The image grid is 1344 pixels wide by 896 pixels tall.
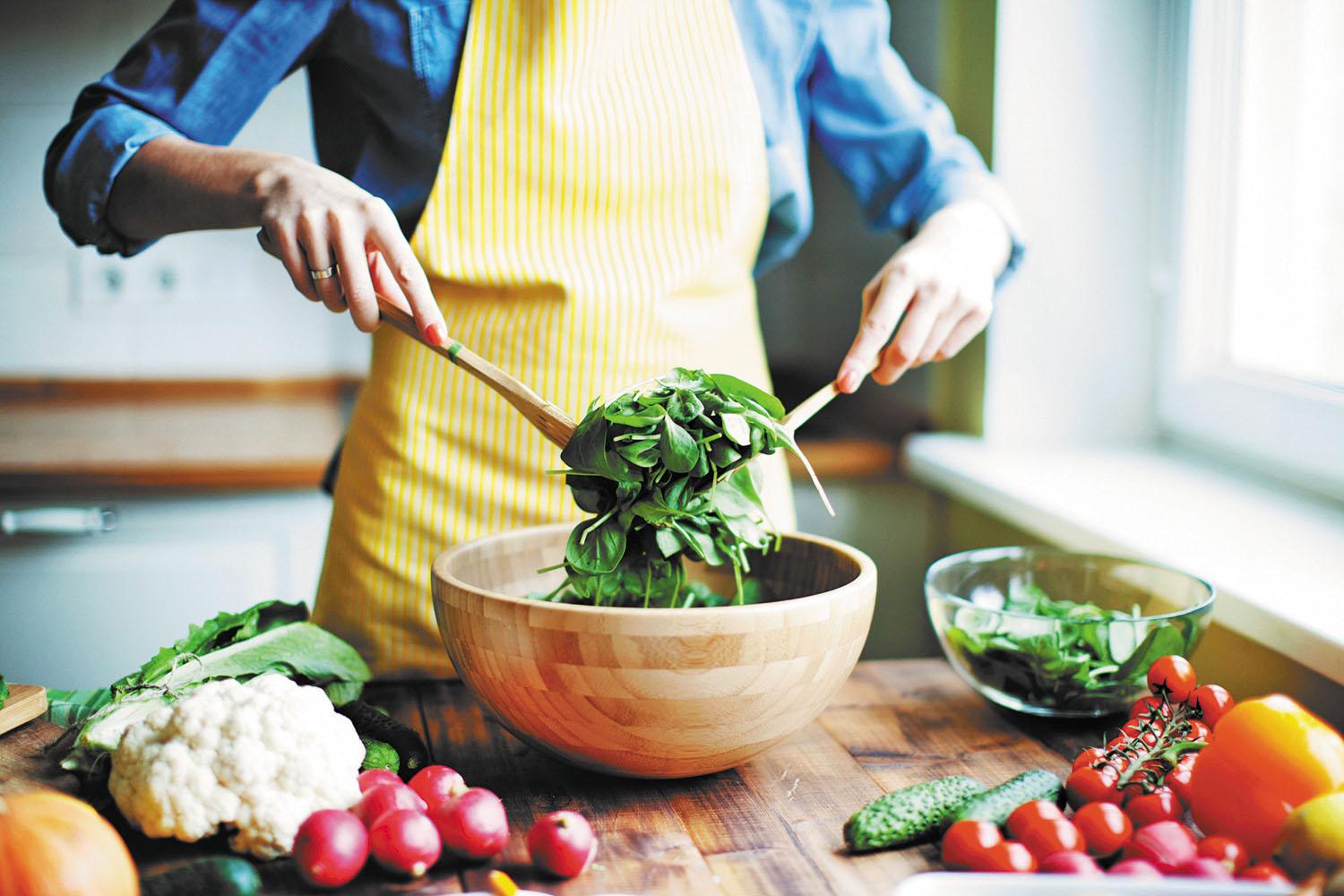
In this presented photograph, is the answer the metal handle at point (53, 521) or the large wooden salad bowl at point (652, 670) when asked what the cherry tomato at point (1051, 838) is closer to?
the large wooden salad bowl at point (652, 670)

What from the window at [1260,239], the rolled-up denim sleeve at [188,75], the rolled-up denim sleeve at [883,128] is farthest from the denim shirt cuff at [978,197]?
the rolled-up denim sleeve at [188,75]

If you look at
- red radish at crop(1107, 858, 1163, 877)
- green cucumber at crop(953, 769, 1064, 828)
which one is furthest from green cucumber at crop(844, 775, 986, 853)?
red radish at crop(1107, 858, 1163, 877)

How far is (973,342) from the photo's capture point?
5.62 ft

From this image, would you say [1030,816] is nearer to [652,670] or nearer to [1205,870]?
[1205,870]

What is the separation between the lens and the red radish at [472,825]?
66 centimetres

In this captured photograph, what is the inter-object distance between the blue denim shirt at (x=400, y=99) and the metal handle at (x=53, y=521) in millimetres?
764

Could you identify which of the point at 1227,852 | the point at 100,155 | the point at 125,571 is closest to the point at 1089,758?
the point at 1227,852

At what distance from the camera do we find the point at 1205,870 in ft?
1.91

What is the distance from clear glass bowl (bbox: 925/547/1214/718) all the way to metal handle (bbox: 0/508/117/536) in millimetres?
1307

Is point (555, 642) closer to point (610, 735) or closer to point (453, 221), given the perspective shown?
point (610, 735)

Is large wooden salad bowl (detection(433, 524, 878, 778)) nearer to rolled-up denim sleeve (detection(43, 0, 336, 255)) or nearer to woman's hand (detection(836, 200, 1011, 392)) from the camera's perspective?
woman's hand (detection(836, 200, 1011, 392))

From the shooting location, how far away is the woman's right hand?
2.85 feet

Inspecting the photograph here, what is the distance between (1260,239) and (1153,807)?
3.33ft

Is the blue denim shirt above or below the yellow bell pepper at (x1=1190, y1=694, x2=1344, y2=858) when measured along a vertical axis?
above
